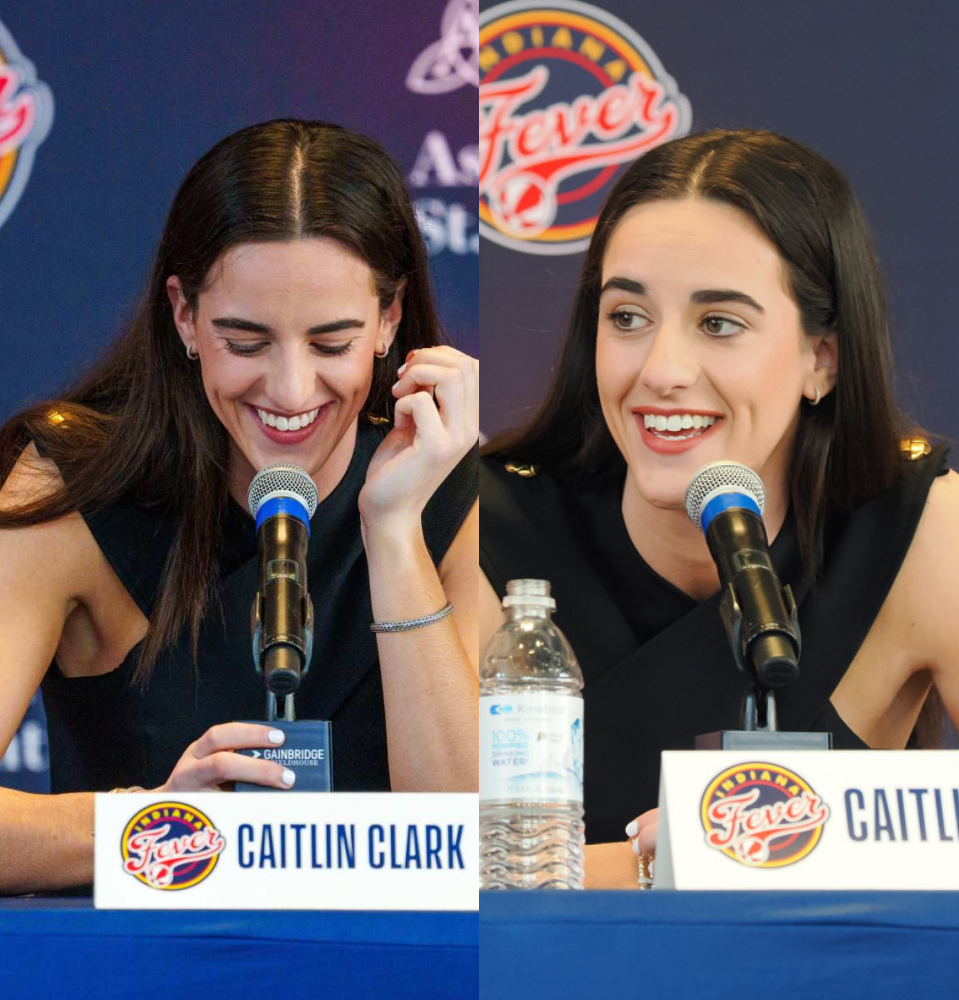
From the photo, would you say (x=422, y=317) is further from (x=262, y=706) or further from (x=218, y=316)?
(x=262, y=706)

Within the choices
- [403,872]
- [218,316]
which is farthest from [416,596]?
[403,872]

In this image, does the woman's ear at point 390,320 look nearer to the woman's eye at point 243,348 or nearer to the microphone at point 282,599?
the woman's eye at point 243,348

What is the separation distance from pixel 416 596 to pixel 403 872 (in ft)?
2.18

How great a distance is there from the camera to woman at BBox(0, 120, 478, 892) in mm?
1905

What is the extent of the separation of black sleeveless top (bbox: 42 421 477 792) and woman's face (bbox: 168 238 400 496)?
71mm

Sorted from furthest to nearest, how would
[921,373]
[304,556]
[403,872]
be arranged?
[921,373] < [304,556] < [403,872]

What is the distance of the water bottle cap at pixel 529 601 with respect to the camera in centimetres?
175

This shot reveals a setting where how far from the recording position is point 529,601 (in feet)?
5.90

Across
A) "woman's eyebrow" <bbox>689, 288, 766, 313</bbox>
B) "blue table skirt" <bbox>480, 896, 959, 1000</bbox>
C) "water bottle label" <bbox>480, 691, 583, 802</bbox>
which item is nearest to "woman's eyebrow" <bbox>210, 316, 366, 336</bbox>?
"woman's eyebrow" <bbox>689, 288, 766, 313</bbox>

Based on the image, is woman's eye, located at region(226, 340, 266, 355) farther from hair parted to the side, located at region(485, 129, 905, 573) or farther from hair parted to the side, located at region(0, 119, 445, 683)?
hair parted to the side, located at region(485, 129, 905, 573)

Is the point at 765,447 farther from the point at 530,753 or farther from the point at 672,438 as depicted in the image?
the point at 530,753

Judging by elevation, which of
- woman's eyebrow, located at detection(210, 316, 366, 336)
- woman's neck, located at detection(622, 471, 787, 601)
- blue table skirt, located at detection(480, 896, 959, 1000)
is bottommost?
blue table skirt, located at detection(480, 896, 959, 1000)

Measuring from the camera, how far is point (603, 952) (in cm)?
105

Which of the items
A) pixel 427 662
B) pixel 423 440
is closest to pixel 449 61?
pixel 423 440
